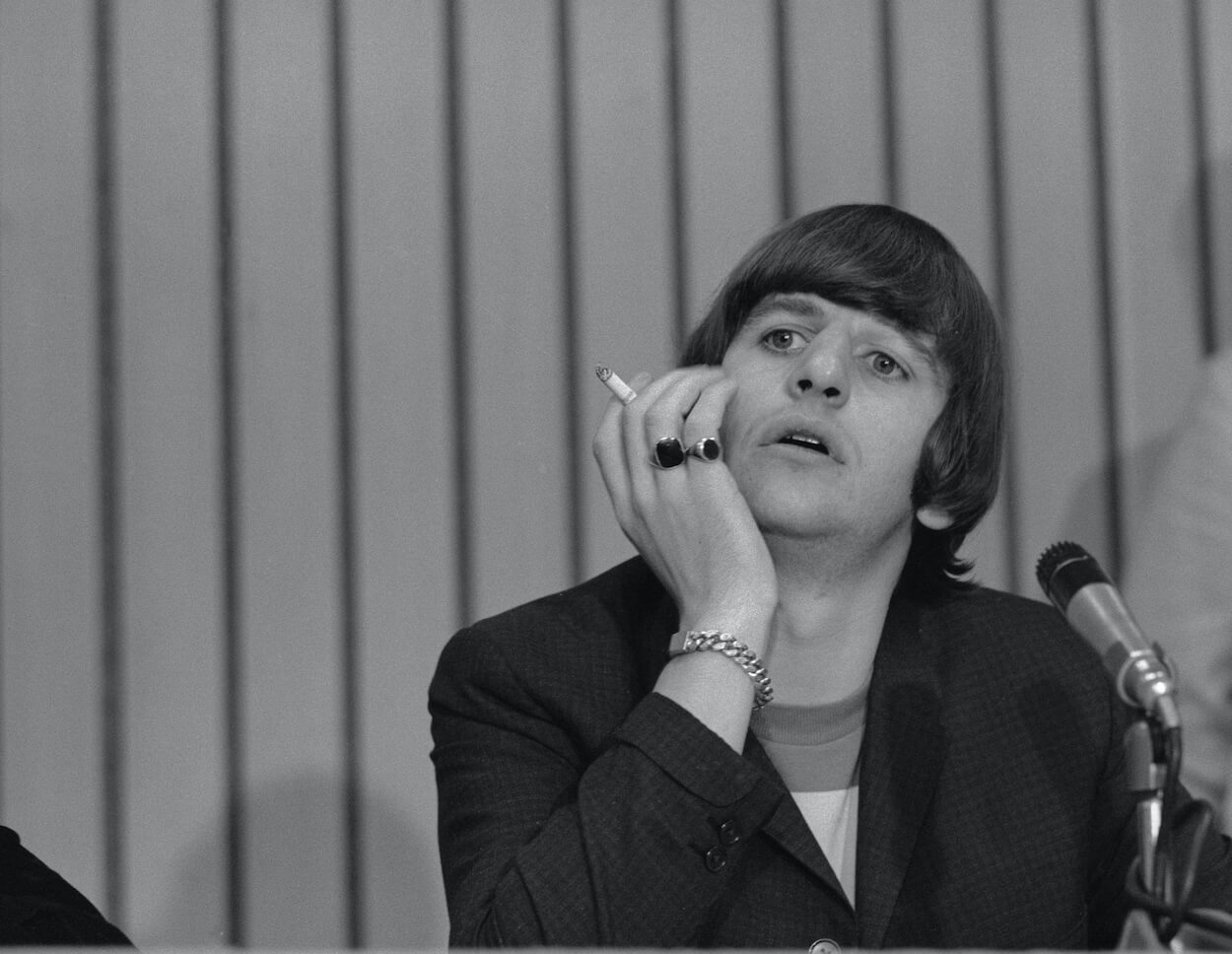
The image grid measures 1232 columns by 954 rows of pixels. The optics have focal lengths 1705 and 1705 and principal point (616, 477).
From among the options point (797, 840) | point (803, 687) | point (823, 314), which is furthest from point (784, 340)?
point (797, 840)

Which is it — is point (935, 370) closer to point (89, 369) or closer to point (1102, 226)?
point (1102, 226)

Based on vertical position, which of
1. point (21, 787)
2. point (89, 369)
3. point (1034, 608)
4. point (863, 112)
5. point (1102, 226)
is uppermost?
point (863, 112)

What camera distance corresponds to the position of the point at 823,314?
1387mm

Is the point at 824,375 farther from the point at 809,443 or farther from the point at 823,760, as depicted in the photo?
the point at 823,760

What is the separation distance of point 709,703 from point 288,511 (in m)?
0.88

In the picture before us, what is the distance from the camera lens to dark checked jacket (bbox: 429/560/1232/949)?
1.11m

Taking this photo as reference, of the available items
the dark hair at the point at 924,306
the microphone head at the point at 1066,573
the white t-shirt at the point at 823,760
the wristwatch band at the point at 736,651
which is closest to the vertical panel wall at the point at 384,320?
the dark hair at the point at 924,306

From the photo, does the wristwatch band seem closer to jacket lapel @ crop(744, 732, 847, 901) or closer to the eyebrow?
jacket lapel @ crop(744, 732, 847, 901)

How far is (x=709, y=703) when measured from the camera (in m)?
1.16

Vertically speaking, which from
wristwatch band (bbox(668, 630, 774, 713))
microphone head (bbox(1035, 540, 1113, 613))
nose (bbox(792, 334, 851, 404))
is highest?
nose (bbox(792, 334, 851, 404))

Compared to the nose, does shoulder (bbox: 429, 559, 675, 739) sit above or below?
below

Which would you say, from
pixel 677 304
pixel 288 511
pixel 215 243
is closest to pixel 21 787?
pixel 288 511

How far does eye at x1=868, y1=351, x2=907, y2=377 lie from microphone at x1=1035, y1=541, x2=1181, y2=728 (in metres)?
0.52

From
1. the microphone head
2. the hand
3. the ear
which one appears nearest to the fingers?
the hand
